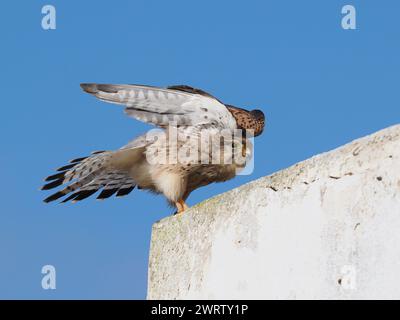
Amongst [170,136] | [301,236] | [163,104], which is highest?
[163,104]

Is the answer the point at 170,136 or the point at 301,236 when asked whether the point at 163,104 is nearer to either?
the point at 170,136

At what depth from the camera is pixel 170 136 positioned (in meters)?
7.04

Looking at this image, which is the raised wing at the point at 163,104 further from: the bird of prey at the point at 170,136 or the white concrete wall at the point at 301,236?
the white concrete wall at the point at 301,236

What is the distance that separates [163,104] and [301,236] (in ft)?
9.43

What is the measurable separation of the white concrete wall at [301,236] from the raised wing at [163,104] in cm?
166

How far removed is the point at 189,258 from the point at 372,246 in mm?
1566

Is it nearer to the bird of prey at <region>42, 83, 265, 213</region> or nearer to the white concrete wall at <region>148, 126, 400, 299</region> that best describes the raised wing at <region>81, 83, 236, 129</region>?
the bird of prey at <region>42, 83, 265, 213</region>

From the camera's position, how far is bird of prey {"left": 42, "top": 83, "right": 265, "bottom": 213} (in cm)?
700

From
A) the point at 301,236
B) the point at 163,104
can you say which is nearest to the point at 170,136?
the point at 163,104

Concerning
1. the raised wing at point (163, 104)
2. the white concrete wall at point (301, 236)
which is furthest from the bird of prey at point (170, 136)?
the white concrete wall at point (301, 236)

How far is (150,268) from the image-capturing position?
18.5 feet
